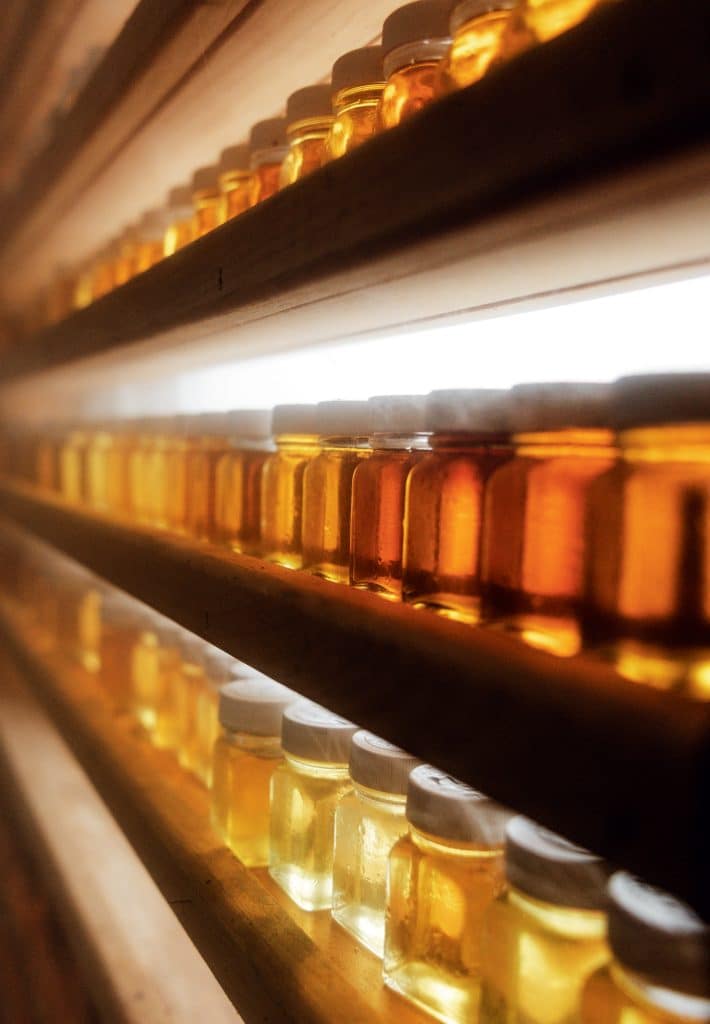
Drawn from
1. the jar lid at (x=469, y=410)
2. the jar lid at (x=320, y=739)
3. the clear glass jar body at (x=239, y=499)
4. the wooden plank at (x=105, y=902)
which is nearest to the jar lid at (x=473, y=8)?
the jar lid at (x=469, y=410)

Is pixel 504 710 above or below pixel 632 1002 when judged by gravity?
above

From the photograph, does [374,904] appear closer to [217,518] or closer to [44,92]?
[217,518]

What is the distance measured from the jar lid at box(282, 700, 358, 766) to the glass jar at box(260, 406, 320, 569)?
0.15 meters

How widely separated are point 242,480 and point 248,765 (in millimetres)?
300

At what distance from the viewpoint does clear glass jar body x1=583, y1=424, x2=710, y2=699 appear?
0.40m

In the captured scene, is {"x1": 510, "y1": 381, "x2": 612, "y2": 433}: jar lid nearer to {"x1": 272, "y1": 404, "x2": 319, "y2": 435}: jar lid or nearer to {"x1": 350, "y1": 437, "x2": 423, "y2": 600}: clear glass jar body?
{"x1": 350, "y1": 437, "x2": 423, "y2": 600}: clear glass jar body

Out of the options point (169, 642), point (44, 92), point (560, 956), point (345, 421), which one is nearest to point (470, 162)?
point (345, 421)

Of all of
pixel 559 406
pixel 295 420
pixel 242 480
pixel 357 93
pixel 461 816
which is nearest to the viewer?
pixel 559 406

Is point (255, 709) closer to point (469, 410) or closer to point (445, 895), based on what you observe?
point (445, 895)

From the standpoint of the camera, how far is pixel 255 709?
0.88m

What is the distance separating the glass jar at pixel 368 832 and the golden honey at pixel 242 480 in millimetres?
258

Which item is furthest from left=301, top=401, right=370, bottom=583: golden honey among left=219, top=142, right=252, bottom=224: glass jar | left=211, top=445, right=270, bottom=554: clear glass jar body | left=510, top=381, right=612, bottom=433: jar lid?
left=219, top=142, right=252, bottom=224: glass jar

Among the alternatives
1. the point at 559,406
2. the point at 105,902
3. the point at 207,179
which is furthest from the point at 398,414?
the point at 105,902

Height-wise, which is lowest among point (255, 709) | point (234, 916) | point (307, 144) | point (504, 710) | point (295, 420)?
point (234, 916)
